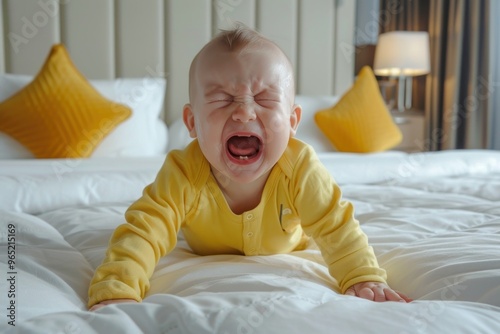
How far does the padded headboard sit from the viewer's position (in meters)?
2.59

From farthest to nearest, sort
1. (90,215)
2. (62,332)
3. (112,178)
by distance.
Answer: (112,178) < (90,215) < (62,332)

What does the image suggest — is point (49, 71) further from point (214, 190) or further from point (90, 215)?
point (214, 190)

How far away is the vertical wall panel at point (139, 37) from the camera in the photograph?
2.80 metres

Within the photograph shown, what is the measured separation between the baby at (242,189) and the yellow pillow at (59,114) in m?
1.29

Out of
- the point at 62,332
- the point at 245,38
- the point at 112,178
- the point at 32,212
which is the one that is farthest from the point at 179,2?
the point at 62,332

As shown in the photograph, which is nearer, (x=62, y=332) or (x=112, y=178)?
(x=62, y=332)

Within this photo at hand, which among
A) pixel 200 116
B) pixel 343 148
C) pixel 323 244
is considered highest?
pixel 200 116

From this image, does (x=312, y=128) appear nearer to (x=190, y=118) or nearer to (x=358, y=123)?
(x=358, y=123)

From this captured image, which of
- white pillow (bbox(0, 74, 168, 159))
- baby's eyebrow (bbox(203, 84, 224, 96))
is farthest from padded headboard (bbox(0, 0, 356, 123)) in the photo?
baby's eyebrow (bbox(203, 84, 224, 96))

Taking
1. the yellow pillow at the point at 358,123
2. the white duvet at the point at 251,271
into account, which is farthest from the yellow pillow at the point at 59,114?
the yellow pillow at the point at 358,123

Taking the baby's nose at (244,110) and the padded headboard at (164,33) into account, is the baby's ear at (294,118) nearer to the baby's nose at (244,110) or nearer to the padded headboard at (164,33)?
the baby's nose at (244,110)

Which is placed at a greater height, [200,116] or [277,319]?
[200,116]

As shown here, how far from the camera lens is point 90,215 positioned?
127 centimetres

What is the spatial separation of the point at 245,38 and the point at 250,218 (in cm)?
34
